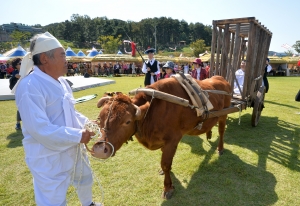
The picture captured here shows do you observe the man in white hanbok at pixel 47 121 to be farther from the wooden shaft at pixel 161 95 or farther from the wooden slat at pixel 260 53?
the wooden slat at pixel 260 53

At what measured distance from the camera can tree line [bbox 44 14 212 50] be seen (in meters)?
77.8

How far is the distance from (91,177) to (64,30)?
89.0 m

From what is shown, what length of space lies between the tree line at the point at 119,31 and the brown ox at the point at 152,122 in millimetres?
73951

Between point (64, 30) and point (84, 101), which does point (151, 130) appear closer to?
point (84, 101)

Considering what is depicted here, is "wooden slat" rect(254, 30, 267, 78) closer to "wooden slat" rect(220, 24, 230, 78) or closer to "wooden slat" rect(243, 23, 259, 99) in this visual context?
"wooden slat" rect(243, 23, 259, 99)

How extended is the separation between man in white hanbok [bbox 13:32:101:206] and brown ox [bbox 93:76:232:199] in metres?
0.34

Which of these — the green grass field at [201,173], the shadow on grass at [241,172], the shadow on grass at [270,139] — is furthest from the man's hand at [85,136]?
the shadow on grass at [270,139]

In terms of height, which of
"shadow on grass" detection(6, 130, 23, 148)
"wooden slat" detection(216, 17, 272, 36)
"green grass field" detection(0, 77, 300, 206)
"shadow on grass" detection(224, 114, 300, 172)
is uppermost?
"wooden slat" detection(216, 17, 272, 36)

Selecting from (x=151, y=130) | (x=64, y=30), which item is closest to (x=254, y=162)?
(x=151, y=130)

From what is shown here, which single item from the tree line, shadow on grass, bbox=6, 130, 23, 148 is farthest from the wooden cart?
the tree line

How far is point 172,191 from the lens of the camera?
3.03 metres

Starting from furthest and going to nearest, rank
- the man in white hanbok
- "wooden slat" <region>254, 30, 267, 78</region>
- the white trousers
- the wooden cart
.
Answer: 1. "wooden slat" <region>254, 30, 267, 78</region>
2. the wooden cart
3. the white trousers
4. the man in white hanbok

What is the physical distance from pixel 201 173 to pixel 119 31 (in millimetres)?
76869

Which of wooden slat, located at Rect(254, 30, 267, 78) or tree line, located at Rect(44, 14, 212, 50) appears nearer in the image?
wooden slat, located at Rect(254, 30, 267, 78)
